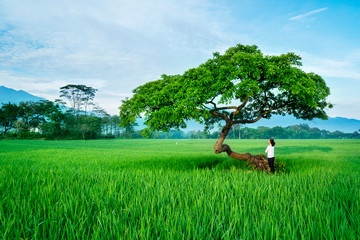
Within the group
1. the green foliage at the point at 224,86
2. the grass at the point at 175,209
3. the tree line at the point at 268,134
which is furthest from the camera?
the tree line at the point at 268,134

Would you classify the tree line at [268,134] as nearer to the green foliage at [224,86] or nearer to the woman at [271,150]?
the green foliage at [224,86]

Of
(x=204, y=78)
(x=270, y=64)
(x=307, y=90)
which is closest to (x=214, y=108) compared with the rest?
(x=204, y=78)

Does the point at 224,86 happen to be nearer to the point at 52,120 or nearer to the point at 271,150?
the point at 271,150

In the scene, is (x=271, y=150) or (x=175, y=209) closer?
(x=175, y=209)

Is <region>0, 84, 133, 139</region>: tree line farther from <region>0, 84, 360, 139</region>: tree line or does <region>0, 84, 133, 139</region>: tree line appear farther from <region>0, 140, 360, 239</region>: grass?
<region>0, 140, 360, 239</region>: grass

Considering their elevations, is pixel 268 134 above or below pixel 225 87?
below

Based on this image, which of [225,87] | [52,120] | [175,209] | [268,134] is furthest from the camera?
[268,134]

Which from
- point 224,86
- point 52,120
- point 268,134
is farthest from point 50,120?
point 268,134

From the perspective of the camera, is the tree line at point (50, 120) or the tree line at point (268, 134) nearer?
the tree line at point (50, 120)

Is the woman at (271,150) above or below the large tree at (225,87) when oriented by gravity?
below

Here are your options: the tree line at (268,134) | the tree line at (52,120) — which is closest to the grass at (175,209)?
the tree line at (52,120)

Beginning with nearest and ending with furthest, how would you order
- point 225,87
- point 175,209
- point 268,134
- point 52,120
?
point 175,209 → point 225,87 → point 52,120 → point 268,134

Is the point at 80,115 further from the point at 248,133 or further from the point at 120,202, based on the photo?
the point at 248,133

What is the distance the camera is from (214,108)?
1186 centimetres
